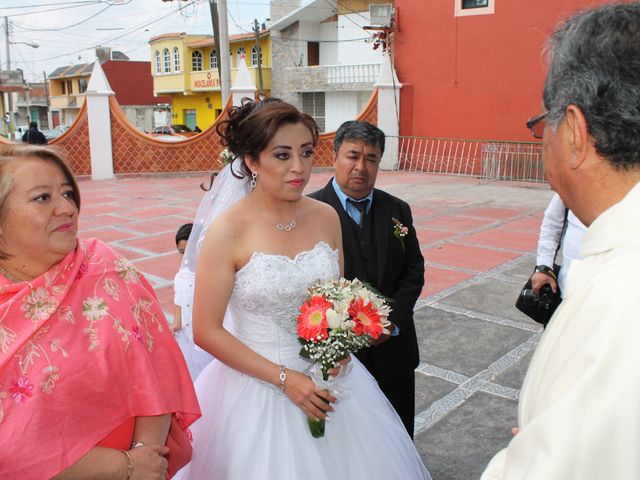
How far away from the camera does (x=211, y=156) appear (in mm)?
17625

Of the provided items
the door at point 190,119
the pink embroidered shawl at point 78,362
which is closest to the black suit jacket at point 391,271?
the pink embroidered shawl at point 78,362

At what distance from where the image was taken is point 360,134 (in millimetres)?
2930

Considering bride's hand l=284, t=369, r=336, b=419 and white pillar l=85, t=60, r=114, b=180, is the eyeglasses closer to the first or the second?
bride's hand l=284, t=369, r=336, b=419

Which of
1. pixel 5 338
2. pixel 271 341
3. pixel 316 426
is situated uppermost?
pixel 5 338

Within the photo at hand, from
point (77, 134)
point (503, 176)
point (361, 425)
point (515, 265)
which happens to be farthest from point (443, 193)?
point (361, 425)

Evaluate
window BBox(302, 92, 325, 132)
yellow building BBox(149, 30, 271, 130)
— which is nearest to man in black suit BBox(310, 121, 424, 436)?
window BBox(302, 92, 325, 132)

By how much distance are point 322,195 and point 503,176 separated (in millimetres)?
13767

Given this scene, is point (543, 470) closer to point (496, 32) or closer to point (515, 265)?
point (515, 265)

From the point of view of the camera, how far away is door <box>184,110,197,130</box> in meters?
41.8

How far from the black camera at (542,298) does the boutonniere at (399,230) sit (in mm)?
896

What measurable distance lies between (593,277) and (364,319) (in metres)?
1.19

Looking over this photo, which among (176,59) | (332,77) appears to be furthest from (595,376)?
(176,59)

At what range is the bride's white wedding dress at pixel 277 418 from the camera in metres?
2.18

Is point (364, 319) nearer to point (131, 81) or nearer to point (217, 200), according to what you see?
point (217, 200)
